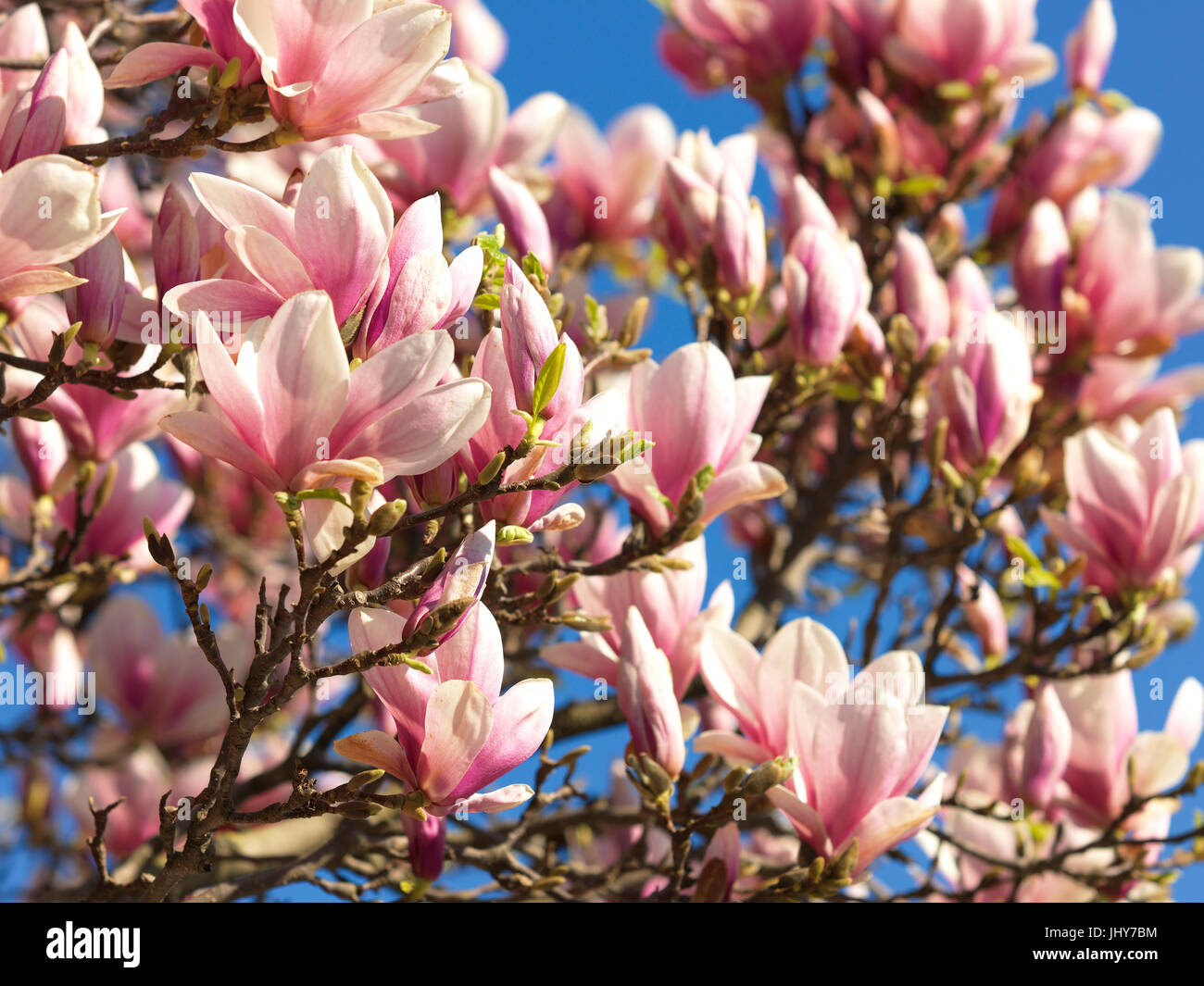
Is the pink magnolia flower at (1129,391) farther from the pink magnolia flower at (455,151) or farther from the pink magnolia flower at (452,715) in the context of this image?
the pink magnolia flower at (452,715)

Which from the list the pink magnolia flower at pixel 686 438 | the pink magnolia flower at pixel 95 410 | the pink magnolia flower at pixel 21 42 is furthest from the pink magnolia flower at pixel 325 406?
the pink magnolia flower at pixel 21 42

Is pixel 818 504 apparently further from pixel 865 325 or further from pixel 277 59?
pixel 277 59

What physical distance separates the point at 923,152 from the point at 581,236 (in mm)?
843

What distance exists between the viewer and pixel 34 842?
3.08m

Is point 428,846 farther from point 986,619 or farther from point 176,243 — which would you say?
point 986,619

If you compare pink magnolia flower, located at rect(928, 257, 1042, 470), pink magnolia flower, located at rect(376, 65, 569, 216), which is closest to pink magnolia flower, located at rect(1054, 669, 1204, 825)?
pink magnolia flower, located at rect(928, 257, 1042, 470)

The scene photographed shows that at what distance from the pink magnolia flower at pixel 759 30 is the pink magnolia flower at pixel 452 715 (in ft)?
6.73

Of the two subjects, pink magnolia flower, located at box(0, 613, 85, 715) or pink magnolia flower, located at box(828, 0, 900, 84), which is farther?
pink magnolia flower, located at box(828, 0, 900, 84)

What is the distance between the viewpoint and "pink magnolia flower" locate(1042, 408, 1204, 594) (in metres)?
1.86

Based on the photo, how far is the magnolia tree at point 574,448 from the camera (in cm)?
113

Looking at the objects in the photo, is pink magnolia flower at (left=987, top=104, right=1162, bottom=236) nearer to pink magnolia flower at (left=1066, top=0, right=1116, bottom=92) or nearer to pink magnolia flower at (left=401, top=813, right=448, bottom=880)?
pink magnolia flower at (left=1066, top=0, right=1116, bottom=92)

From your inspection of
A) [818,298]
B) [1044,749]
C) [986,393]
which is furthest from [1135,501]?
[818,298]

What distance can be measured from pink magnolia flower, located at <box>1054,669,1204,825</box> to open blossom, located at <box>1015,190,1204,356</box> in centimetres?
72
